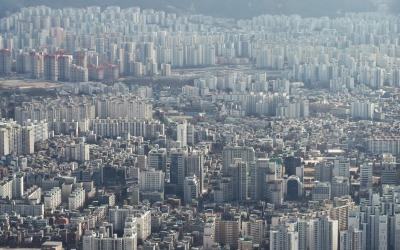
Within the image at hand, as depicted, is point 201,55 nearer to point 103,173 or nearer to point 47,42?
point 47,42

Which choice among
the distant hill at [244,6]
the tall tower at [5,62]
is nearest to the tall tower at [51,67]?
the tall tower at [5,62]

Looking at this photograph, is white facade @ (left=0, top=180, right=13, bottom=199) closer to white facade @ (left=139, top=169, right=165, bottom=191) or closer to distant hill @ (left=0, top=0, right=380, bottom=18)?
white facade @ (left=139, top=169, right=165, bottom=191)

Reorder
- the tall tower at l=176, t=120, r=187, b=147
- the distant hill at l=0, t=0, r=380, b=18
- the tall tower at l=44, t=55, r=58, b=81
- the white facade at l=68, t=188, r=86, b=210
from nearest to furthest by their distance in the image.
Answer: the white facade at l=68, t=188, r=86, b=210
the tall tower at l=176, t=120, r=187, b=147
the tall tower at l=44, t=55, r=58, b=81
the distant hill at l=0, t=0, r=380, b=18

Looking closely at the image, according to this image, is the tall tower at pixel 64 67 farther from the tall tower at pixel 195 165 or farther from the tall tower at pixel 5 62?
the tall tower at pixel 195 165

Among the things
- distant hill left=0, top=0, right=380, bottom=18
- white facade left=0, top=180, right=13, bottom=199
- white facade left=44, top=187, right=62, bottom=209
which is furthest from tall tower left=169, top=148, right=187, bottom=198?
distant hill left=0, top=0, right=380, bottom=18

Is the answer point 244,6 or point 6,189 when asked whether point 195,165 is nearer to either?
point 6,189

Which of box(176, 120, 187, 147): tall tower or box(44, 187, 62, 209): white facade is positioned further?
box(176, 120, 187, 147): tall tower

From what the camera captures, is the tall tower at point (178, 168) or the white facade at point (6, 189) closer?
the white facade at point (6, 189)

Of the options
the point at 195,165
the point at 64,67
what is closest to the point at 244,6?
the point at 64,67

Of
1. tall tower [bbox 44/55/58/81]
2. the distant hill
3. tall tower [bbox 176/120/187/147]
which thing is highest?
the distant hill
